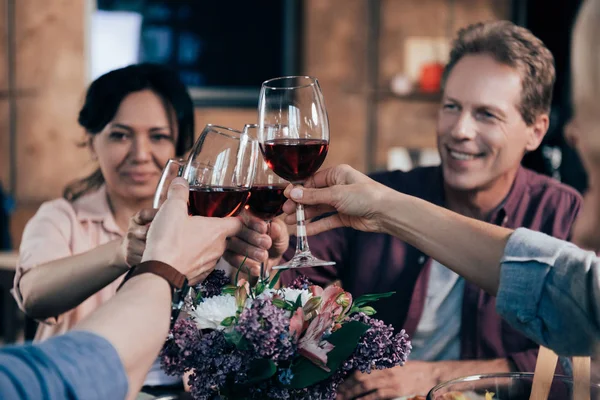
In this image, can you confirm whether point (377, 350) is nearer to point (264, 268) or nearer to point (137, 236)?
point (264, 268)

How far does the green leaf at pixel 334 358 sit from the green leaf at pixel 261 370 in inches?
1.5

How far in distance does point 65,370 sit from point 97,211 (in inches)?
48.5

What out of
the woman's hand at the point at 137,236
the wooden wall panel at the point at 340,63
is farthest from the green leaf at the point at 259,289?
the wooden wall panel at the point at 340,63

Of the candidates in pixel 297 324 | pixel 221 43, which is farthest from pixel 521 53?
pixel 221 43

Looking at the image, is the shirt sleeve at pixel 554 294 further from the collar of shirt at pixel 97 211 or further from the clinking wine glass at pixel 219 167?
the collar of shirt at pixel 97 211

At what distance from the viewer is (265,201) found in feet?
4.34

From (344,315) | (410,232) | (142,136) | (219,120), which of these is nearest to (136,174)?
(142,136)

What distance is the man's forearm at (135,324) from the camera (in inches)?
33.1

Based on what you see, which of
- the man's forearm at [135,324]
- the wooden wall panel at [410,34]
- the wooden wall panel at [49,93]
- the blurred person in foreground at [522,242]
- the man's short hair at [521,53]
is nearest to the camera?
the blurred person in foreground at [522,242]

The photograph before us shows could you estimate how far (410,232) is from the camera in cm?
125

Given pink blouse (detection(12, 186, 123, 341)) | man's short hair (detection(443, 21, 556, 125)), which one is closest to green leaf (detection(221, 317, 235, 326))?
pink blouse (detection(12, 186, 123, 341))

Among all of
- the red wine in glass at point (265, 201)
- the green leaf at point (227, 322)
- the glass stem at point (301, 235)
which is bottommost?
the green leaf at point (227, 322)

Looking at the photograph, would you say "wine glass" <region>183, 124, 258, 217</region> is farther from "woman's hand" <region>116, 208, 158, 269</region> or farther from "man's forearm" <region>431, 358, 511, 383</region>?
"man's forearm" <region>431, 358, 511, 383</region>

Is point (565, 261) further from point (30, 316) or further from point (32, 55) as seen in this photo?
point (32, 55)
